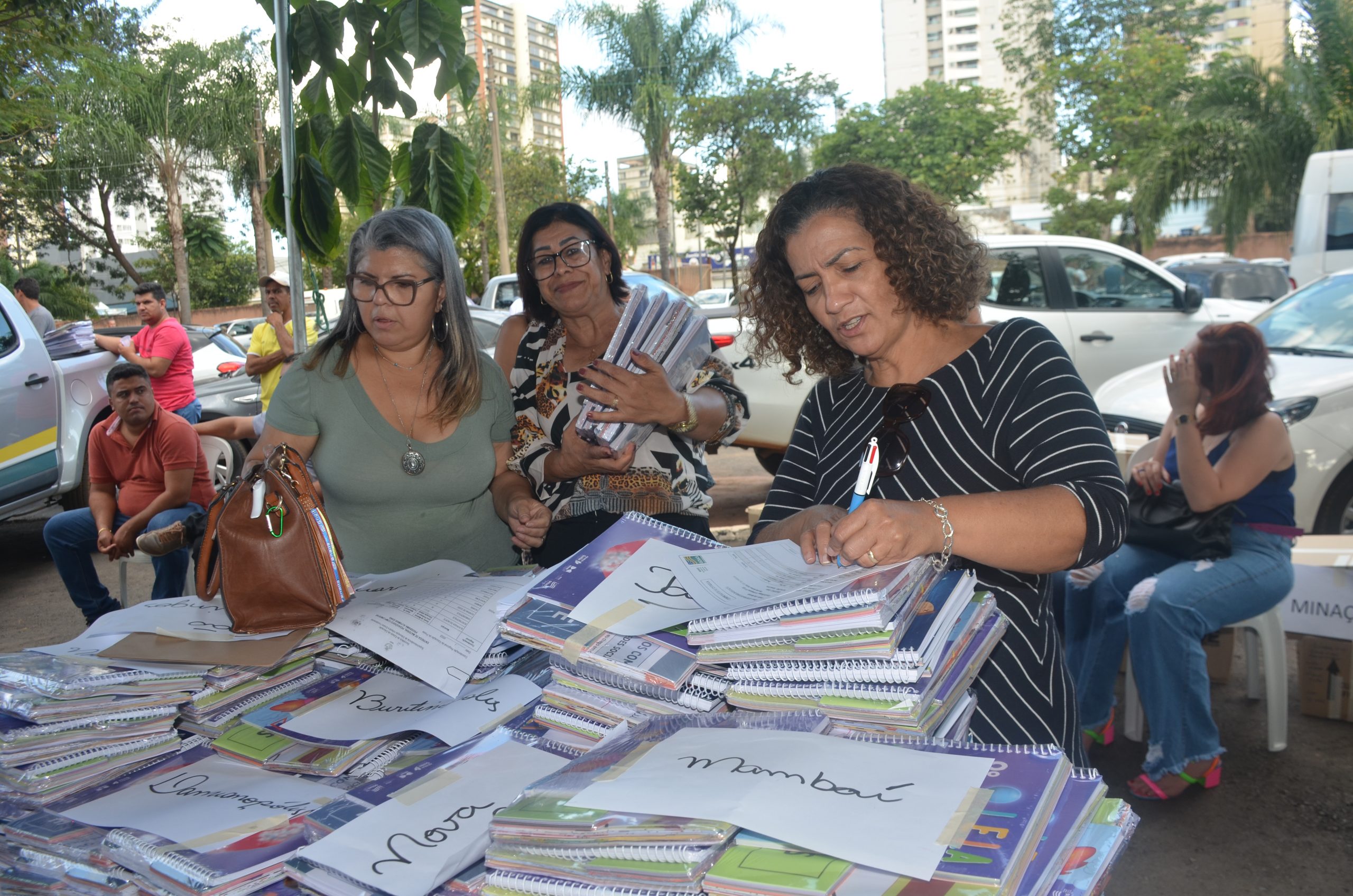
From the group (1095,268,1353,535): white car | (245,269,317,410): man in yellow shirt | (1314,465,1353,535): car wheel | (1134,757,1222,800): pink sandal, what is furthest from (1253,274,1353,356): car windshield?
(245,269,317,410): man in yellow shirt

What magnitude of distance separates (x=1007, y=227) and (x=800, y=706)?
146 feet

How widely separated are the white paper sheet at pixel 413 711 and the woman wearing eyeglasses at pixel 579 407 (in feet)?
2.66

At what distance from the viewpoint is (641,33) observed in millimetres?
25547

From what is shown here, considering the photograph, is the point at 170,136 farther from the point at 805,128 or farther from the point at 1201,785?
the point at 1201,785

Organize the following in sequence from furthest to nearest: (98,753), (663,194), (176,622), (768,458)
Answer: (663,194)
(768,458)
(176,622)
(98,753)

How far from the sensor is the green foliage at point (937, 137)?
3269 cm

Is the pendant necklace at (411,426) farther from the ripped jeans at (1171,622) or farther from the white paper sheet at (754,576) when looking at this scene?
the ripped jeans at (1171,622)

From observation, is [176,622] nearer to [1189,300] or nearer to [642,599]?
[642,599]

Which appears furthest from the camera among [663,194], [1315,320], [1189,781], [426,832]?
[663,194]

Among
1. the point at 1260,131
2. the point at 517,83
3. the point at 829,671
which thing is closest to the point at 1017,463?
the point at 829,671

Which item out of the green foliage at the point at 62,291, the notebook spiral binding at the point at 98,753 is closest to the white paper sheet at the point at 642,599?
the notebook spiral binding at the point at 98,753

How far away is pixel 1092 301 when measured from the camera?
8.08 m

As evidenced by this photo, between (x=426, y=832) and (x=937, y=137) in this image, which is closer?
(x=426, y=832)

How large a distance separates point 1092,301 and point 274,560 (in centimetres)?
771
